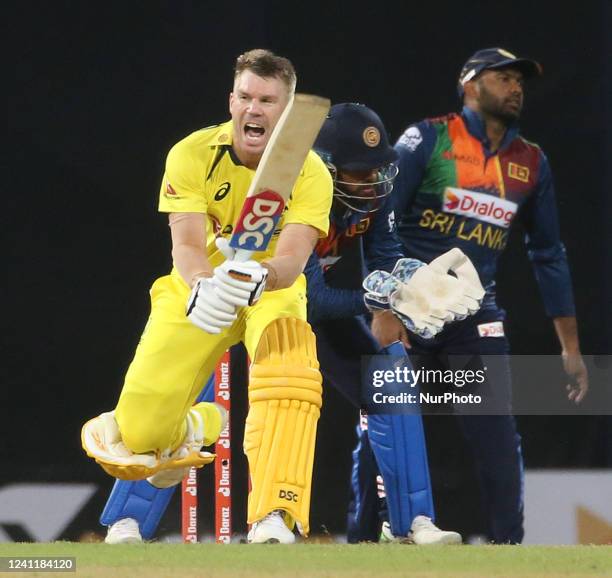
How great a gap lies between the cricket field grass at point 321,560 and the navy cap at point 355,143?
106 cm

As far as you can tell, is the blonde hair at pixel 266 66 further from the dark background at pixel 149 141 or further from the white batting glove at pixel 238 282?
the dark background at pixel 149 141

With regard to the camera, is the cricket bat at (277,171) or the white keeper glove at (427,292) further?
the white keeper glove at (427,292)

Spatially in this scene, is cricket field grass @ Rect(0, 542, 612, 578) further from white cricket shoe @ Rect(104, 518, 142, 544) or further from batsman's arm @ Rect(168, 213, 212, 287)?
batsman's arm @ Rect(168, 213, 212, 287)

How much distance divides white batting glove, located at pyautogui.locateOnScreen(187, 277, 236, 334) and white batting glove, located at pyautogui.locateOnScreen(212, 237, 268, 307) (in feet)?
0.05

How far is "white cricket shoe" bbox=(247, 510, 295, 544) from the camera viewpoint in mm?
3174

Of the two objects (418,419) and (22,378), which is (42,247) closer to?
(22,378)

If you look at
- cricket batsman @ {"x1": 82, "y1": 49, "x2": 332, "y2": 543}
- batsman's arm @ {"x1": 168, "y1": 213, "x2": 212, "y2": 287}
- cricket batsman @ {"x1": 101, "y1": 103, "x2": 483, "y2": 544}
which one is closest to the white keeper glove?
cricket batsman @ {"x1": 101, "y1": 103, "x2": 483, "y2": 544}

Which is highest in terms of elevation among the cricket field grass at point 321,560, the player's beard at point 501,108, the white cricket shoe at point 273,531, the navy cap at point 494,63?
the navy cap at point 494,63

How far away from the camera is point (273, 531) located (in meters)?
3.18

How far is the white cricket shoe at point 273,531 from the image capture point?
3.17m

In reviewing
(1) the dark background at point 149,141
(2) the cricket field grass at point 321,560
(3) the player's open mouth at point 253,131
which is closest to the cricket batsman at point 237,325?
(3) the player's open mouth at point 253,131

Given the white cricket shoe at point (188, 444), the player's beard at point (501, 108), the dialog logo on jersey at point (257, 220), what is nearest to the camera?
the dialog logo on jersey at point (257, 220)

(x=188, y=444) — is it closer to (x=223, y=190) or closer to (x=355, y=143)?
(x=223, y=190)

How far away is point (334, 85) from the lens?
4.34 metres
